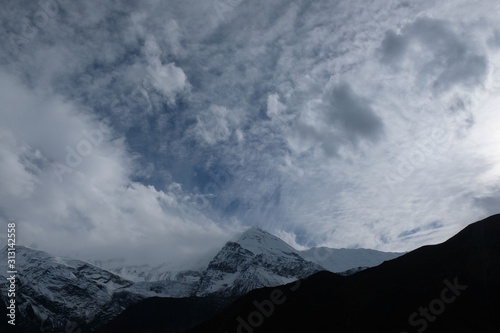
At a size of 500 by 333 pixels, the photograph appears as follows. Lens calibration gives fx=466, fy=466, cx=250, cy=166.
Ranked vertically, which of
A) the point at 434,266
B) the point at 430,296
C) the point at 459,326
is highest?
the point at 434,266

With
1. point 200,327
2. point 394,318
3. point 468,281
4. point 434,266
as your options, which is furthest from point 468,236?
point 200,327

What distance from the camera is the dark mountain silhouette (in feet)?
315

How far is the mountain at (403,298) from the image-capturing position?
9612 cm

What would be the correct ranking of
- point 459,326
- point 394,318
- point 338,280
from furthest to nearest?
point 338,280 < point 394,318 < point 459,326

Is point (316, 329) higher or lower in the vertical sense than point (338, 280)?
lower

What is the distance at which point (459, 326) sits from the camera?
91625 millimetres

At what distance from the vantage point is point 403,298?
109m

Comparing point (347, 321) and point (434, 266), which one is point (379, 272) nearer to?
point (434, 266)

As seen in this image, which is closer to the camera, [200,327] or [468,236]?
[468,236]

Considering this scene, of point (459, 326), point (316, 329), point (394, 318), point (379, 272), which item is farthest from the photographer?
point (379, 272)

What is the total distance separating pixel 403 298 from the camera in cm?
10881

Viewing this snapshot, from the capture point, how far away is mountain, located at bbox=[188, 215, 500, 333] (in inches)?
3784

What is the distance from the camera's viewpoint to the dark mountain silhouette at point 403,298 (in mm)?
96125

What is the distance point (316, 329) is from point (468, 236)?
4760 cm
